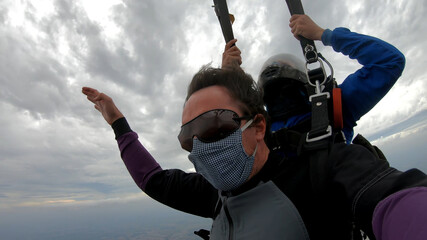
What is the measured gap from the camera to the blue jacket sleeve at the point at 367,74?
1843 millimetres

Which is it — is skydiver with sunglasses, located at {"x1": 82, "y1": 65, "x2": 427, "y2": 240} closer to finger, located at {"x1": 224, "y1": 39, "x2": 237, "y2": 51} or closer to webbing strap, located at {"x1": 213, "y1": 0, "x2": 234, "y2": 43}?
finger, located at {"x1": 224, "y1": 39, "x2": 237, "y2": 51}

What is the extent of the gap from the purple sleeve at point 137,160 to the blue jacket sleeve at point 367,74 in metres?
2.23

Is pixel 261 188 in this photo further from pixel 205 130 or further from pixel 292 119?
pixel 292 119

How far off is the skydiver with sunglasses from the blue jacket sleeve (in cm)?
85

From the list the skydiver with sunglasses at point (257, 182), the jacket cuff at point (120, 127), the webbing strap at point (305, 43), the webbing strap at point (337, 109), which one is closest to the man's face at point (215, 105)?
the skydiver with sunglasses at point (257, 182)

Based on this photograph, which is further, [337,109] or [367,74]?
[367,74]

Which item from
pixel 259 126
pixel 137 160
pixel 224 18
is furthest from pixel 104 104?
pixel 259 126

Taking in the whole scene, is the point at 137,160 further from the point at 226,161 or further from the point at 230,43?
the point at 230,43

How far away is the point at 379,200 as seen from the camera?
0.96 metres

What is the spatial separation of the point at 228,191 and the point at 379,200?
3.41ft

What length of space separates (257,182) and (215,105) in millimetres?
730

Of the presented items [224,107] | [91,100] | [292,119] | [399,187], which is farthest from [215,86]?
[91,100]

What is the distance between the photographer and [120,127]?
8.79ft

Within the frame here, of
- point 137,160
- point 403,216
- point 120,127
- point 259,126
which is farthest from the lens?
point 120,127
